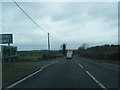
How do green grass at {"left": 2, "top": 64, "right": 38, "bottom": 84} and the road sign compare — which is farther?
the road sign

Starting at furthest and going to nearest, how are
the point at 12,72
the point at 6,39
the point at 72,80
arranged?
1. the point at 6,39
2. the point at 12,72
3. the point at 72,80

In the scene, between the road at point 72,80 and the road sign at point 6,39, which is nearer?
the road at point 72,80

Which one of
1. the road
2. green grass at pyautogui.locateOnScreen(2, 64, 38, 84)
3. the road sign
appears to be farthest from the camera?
the road sign

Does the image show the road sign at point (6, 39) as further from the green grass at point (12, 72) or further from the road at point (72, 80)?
the road at point (72, 80)

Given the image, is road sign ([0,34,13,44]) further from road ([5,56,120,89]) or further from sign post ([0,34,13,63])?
road ([5,56,120,89])

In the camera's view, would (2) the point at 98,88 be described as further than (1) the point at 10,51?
No

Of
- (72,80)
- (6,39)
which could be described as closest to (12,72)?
(72,80)

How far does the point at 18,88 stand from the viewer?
11719 millimetres

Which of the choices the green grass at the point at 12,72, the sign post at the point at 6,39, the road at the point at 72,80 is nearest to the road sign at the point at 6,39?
the sign post at the point at 6,39

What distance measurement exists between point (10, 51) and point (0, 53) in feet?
A: 12.6

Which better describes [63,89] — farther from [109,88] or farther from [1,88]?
[1,88]

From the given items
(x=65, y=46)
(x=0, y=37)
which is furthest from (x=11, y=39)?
(x=65, y=46)

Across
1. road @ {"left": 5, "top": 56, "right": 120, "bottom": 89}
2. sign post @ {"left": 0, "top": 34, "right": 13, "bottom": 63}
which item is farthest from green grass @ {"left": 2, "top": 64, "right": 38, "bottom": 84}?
sign post @ {"left": 0, "top": 34, "right": 13, "bottom": 63}

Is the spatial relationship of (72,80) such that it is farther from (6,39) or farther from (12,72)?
(6,39)
